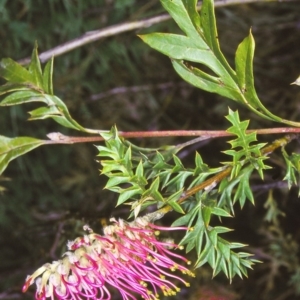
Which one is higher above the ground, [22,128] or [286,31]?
[286,31]

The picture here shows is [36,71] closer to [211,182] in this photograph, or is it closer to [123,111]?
[211,182]

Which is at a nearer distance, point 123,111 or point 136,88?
point 136,88

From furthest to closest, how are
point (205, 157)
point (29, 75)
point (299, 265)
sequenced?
point (205, 157), point (299, 265), point (29, 75)

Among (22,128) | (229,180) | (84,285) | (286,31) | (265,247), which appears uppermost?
(286,31)

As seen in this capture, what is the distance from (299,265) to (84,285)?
0.77m

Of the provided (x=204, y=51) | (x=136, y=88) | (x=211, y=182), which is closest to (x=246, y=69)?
(x=204, y=51)

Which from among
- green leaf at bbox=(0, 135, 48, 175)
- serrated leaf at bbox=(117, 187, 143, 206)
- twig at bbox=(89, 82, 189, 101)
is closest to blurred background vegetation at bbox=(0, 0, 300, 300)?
twig at bbox=(89, 82, 189, 101)

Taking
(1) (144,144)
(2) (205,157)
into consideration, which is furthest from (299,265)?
(1) (144,144)

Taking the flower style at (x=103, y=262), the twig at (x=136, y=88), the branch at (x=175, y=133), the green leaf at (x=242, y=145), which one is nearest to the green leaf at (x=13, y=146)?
the branch at (x=175, y=133)

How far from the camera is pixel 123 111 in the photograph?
1952mm

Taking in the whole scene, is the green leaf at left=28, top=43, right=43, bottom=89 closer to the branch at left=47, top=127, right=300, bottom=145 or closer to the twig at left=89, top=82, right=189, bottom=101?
the branch at left=47, top=127, right=300, bottom=145

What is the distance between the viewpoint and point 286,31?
174 cm

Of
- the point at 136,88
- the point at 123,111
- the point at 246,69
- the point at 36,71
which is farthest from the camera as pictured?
the point at 123,111

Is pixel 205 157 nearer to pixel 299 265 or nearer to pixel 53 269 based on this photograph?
pixel 299 265
